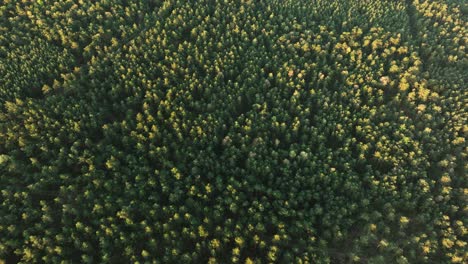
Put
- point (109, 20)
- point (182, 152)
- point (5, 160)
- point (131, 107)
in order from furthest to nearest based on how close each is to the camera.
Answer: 1. point (109, 20)
2. point (131, 107)
3. point (182, 152)
4. point (5, 160)

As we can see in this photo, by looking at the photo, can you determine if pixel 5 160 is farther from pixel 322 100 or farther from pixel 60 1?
pixel 322 100

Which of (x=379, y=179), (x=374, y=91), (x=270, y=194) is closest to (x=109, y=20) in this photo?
(x=270, y=194)

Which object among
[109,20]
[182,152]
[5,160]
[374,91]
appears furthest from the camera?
[109,20]

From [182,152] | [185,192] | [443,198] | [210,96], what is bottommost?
[185,192]

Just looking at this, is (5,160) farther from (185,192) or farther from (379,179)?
(379,179)

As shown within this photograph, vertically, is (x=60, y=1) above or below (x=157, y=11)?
below

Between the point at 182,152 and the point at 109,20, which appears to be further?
the point at 109,20
